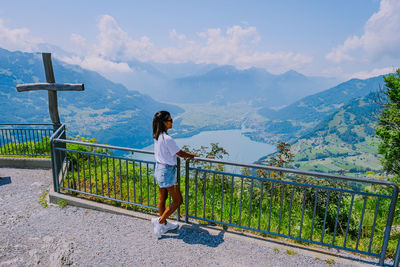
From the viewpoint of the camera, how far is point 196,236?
163 inches

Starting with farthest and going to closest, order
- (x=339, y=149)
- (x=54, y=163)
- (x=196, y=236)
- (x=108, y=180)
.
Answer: (x=339, y=149)
(x=54, y=163)
(x=108, y=180)
(x=196, y=236)

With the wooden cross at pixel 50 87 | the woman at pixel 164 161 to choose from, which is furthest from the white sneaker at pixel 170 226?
the wooden cross at pixel 50 87

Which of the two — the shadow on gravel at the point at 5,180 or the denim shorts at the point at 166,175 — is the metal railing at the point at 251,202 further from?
the shadow on gravel at the point at 5,180

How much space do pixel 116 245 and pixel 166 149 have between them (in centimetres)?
167

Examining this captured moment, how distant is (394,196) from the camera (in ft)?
10.7

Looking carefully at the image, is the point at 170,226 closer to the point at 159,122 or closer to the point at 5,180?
the point at 159,122

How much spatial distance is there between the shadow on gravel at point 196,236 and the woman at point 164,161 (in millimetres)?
179

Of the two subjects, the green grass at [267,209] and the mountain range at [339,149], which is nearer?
the green grass at [267,209]

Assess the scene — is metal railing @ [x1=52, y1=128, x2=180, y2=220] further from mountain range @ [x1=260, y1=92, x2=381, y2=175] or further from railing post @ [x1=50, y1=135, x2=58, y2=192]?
mountain range @ [x1=260, y1=92, x2=381, y2=175]

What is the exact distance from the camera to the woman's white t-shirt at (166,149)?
12.0 ft

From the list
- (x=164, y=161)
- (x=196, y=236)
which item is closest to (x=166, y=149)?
(x=164, y=161)

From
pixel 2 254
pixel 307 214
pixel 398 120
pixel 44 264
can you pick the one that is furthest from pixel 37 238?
pixel 398 120

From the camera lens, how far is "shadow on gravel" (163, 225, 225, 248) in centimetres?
Answer: 397

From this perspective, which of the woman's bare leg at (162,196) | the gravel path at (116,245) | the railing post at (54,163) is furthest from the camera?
the railing post at (54,163)
